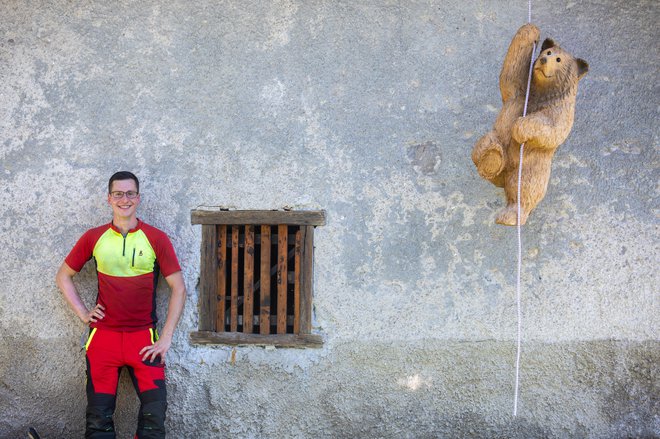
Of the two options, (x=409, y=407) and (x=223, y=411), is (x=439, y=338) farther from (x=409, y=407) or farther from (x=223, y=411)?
(x=223, y=411)

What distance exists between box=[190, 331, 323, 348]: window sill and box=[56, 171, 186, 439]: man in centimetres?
35

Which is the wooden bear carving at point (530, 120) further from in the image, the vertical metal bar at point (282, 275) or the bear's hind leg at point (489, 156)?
the vertical metal bar at point (282, 275)

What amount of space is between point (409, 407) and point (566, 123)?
1997 millimetres

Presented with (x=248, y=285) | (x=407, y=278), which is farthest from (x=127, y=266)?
(x=407, y=278)

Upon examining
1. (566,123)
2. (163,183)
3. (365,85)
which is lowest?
(163,183)

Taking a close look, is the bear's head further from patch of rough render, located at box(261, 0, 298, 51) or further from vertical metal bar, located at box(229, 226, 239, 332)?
vertical metal bar, located at box(229, 226, 239, 332)

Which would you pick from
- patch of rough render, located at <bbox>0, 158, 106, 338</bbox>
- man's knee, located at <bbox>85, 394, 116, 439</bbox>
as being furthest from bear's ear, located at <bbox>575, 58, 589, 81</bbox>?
man's knee, located at <bbox>85, 394, 116, 439</bbox>

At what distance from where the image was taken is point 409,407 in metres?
4.51

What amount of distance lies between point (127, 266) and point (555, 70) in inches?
107

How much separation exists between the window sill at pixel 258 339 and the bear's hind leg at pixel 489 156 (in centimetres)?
151

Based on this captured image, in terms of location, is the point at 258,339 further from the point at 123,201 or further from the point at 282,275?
the point at 123,201

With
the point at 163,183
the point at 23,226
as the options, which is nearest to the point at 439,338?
the point at 163,183

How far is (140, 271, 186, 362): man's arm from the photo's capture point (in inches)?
166

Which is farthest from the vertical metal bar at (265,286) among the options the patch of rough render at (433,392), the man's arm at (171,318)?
the man's arm at (171,318)
